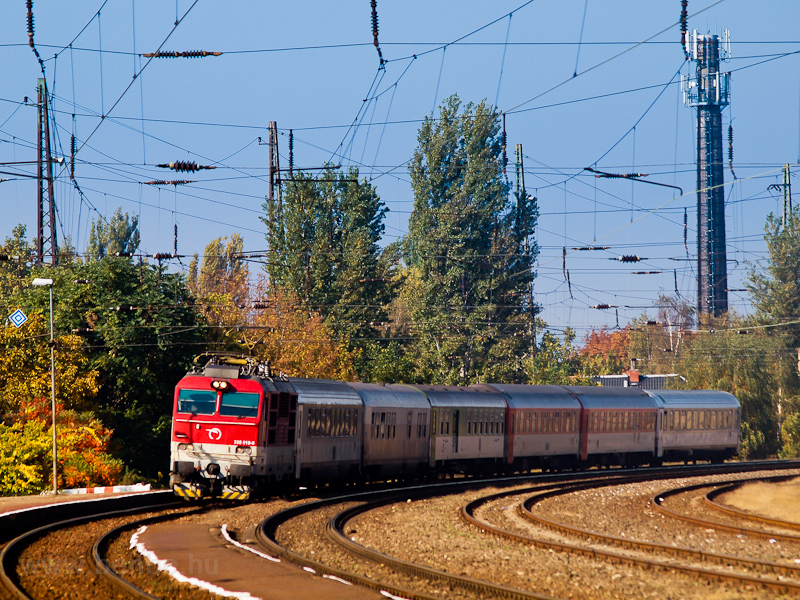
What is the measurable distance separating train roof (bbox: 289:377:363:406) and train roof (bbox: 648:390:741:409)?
23311 mm

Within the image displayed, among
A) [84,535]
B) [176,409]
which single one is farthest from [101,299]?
[84,535]

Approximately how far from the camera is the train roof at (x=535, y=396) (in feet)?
133

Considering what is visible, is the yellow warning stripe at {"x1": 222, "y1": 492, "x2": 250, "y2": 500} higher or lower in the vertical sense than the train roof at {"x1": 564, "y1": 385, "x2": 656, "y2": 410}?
lower

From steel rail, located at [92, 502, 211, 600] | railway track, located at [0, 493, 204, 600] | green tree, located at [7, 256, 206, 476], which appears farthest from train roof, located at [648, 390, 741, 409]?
steel rail, located at [92, 502, 211, 600]

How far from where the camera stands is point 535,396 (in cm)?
4225

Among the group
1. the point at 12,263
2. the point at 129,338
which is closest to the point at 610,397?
the point at 129,338

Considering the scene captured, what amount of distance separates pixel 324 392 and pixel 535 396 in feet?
51.6

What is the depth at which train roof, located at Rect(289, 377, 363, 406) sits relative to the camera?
27453mm

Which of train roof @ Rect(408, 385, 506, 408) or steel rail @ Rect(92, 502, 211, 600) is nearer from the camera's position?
steel rail @ Rect(92, 502, 211, 600)

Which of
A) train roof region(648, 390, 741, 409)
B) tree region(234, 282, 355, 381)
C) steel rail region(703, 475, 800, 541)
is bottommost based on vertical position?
steel rail region(703, 475, 800, 541)

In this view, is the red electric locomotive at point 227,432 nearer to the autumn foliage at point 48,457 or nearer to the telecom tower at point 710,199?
the autumn foliage at point 48,457

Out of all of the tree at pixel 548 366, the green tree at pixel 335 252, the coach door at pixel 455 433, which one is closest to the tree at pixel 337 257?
the green tree at pixel 335 252

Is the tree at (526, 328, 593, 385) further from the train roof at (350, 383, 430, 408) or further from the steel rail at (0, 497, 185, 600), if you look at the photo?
the steel rail at (0, 497, 185, 600)

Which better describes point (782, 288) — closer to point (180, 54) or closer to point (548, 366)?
point (548, 366)
